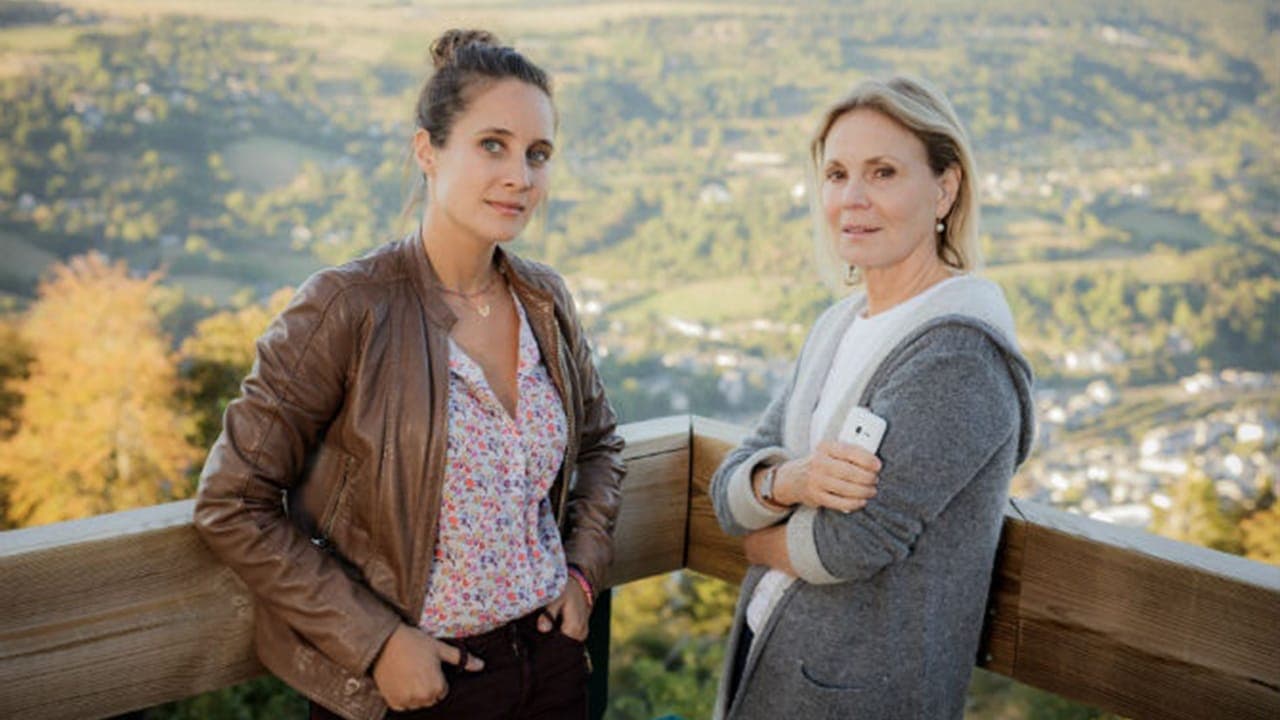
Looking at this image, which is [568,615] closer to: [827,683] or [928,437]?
[827,683]

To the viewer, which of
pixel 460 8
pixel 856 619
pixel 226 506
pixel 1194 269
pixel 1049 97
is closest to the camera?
pixel 226 506

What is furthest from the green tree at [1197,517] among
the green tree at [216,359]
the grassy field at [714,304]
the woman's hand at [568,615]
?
the woman's hand at [568,615]

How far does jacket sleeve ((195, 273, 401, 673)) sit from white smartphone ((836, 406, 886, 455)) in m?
0.68

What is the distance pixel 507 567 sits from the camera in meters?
1.57

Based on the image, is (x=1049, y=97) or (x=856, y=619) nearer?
(x=856, y=619)

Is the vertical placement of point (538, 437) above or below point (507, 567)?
above

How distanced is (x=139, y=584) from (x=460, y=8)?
89.4 feet

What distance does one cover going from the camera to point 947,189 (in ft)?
5.55

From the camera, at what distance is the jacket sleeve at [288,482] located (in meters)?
1.40

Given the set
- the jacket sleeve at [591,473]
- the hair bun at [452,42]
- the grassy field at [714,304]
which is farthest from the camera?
the grassy field at [714,304]

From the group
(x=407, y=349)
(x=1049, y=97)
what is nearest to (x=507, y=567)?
(x=407, y=349)

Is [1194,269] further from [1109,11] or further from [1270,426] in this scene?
[1109,11]

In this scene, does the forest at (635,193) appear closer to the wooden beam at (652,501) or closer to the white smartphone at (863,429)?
the wooden beam at (652,501)

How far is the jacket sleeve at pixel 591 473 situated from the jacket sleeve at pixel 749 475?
0.18 metres
